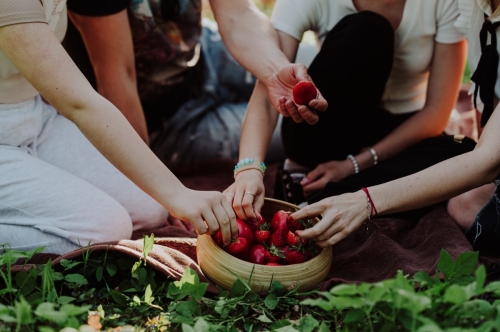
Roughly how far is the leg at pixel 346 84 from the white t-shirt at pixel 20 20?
2.87 ft

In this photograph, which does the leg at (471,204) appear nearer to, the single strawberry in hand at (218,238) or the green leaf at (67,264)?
the single strawberry in hand at (218,238)

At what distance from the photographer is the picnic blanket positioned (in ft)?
5.36

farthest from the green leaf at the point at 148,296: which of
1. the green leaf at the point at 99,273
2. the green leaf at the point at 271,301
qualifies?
the green leaf at the point at 271,301

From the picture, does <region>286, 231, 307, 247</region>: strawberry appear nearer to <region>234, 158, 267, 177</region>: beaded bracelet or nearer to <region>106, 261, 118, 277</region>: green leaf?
<region>234, 158, 267, 177</region>: beaded bracelet

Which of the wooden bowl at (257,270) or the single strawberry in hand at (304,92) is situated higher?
the single strawberry in hand at (304,92)

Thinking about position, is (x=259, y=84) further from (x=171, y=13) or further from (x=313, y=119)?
(x=171, y=13)

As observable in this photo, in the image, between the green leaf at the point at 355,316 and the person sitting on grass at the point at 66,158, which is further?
the person sitting on grass at the point at 66,158

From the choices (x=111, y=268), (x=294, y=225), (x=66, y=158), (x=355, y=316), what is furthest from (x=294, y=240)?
(x=66, y=158)

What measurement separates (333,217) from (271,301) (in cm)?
29

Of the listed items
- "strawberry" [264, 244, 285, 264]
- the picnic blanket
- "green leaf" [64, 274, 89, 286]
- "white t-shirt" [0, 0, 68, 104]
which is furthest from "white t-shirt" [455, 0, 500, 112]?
"green leaf" [64, 274, 89, 286]

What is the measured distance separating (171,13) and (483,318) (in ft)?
5.86

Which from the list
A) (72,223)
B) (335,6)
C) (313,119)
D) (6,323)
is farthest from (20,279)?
(335,6)

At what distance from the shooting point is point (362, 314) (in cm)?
128

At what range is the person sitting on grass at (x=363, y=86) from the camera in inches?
81.4
